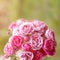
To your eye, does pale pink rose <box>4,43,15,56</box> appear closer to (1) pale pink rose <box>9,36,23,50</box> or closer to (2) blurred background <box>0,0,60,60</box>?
(1) pale pink rose <box>9,36,23,50</box>

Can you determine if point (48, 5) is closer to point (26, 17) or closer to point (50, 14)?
point (50, 14)

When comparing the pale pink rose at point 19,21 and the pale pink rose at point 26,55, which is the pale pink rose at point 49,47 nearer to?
the pale pink rose at point 26,55

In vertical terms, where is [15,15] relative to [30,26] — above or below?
above

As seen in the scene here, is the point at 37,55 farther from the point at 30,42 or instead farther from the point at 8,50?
the point at 8,50

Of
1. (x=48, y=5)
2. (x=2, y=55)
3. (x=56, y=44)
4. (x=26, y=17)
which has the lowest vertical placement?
(x=2, y=55)

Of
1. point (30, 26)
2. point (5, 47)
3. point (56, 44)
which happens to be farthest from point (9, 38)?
point (56, 44)

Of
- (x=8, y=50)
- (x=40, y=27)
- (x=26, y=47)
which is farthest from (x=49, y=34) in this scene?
(x=8, y=50)

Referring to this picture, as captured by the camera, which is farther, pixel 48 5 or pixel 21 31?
pixel 48 5

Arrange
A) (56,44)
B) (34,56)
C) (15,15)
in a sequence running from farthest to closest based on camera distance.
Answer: (15,15) < (56,44) < (34,56)
